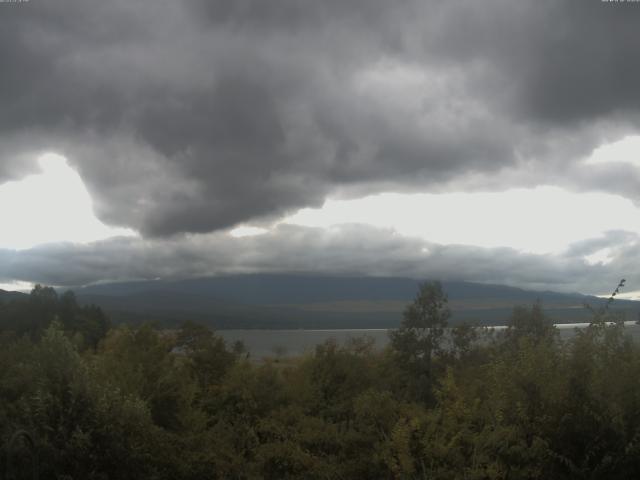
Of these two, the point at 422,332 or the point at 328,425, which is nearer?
the point at 328,425

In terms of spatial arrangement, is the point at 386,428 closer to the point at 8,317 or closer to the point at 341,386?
the point at 341,386

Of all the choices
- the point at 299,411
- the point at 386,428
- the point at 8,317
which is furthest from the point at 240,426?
the point at 8,317

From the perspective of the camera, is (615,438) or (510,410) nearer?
(615,438)

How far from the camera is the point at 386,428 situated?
76.9 ft

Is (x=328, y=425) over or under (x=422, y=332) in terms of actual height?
under

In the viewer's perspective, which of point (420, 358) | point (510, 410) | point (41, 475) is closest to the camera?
point (41, 475)

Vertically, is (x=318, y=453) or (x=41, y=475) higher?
(x=41, y=475)

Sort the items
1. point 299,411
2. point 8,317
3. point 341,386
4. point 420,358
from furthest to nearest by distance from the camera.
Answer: point 8,317
point 420,358
point 341,386
point 299,411

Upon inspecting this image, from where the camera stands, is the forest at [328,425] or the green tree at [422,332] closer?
the forest at [328,425]

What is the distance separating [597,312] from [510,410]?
11.3 feet

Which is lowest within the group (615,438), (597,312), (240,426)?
(240,426)

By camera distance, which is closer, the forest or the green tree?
the forest

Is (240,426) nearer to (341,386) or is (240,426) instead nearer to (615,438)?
(341,386)

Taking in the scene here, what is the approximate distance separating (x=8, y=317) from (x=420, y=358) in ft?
187
